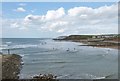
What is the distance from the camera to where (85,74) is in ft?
74.7

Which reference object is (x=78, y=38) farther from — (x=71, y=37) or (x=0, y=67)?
(x=0, y=67)

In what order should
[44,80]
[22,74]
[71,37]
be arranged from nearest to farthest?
[44,80], [22,74], [71,37]

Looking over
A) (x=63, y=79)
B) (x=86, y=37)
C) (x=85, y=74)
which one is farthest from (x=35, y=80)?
(x=86, y=37)

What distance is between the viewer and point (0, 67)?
76.0 feet

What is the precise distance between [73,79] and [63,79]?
2.44ft

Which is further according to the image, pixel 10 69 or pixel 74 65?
pixel 74 65

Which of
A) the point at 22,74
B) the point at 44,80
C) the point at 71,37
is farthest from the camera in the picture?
the point at 71,37

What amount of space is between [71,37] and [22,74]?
8127cm

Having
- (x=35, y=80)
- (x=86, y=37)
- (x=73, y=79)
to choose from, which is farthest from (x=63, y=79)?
(x=86, y=37)

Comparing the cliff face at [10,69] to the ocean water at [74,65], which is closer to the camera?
the cliff face at [10,69]

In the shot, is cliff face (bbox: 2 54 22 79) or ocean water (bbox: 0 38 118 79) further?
ocean water (bbox: 0 38 118 79)

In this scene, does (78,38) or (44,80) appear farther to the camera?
(78,38)

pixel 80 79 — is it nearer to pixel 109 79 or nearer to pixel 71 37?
pixel 109 79

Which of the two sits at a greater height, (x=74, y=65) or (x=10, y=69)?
(x=10, y=69)
